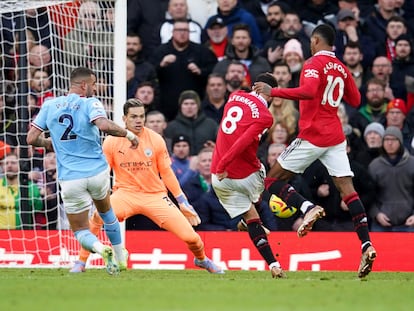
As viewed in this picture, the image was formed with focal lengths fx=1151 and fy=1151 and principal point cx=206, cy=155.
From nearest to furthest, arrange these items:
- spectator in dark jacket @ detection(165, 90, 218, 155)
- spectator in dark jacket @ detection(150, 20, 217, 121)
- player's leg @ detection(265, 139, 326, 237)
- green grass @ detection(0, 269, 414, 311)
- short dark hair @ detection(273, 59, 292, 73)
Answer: green grass @ detection(0, 269, 414, 311)
player's leg @ detection(265, 139, 326, 237)
spectator in dark jacket @ detection(165, 90, 218, 155)
short dark hair @ detection(273, 59, 292, 73)
spectator in dark jacket @ detection(150, 20, 217, 121)

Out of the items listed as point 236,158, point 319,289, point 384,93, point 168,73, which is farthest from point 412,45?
point 319,289

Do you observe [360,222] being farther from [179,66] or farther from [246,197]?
[179,66]

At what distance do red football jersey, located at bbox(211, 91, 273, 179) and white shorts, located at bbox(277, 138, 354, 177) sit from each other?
38 cm

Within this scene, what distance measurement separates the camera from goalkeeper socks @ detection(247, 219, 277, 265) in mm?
12891

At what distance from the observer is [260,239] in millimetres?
12930

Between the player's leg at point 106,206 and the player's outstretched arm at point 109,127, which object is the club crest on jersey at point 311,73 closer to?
the player's outstretched arm at point 109,127

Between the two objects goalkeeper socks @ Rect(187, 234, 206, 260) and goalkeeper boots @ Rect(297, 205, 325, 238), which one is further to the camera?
goalkeeper socks @ Rect(187, 234, 206, 260)

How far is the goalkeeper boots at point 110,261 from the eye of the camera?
1243 cm

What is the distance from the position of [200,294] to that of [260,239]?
290 cm

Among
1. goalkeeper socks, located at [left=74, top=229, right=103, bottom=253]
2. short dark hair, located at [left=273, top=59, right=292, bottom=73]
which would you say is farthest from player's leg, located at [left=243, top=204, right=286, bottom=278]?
short dark hair, located at [left=273, top=59, right=292, bottom=73]

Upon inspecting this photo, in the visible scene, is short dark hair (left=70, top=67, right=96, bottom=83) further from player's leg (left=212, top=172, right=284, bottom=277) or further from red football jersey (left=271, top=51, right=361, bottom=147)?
red football jersey (left=271, top=51, right=361, bottom=147)

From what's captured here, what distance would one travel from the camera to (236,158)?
12898 mm

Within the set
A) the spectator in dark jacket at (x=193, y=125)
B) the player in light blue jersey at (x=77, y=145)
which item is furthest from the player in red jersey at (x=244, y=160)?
the spectator in dark jacket at (x=193, y=125)

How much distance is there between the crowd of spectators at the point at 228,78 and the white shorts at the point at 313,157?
13.2ft
